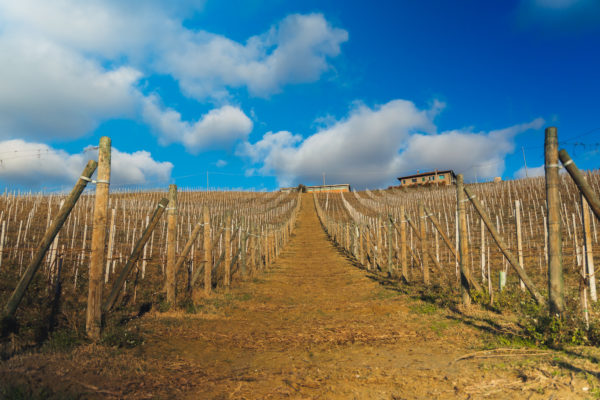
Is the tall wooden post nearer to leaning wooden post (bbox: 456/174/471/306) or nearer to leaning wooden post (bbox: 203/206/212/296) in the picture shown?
leaning wooden post (bbox: 203/206/212/296)

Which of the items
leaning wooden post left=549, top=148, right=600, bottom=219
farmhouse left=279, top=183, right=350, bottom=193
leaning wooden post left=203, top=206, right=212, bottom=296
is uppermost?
farmhouse left=279, top=183, right=350, bottom=193

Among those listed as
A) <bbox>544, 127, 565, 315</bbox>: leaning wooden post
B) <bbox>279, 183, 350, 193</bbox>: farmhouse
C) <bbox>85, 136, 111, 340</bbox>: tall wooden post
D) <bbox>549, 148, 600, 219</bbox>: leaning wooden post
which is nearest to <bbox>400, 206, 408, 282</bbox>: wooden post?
<bbox>544, 127, 565, 315</bbox>: leaning wooden post

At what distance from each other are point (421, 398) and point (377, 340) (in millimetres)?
1832

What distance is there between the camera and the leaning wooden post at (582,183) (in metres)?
4.26

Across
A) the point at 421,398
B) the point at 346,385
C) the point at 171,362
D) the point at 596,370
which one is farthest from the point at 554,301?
the point at 171,362

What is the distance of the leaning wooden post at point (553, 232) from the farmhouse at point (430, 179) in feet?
209

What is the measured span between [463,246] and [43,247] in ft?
22.9

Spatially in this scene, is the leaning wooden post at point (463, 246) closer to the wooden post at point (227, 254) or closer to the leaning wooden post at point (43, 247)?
the wooden post at point (227, 254)

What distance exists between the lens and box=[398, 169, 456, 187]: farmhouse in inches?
2668

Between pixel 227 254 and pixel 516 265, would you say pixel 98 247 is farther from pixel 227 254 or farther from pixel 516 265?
pixel 516 265

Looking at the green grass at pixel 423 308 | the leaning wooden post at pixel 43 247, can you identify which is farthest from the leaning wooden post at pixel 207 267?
the green grass at pixel 423 308

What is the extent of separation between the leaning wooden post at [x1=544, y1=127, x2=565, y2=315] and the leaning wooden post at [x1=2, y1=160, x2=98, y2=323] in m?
6.55

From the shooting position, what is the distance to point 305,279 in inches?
443

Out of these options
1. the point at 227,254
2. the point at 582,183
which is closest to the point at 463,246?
the point at 582,183
